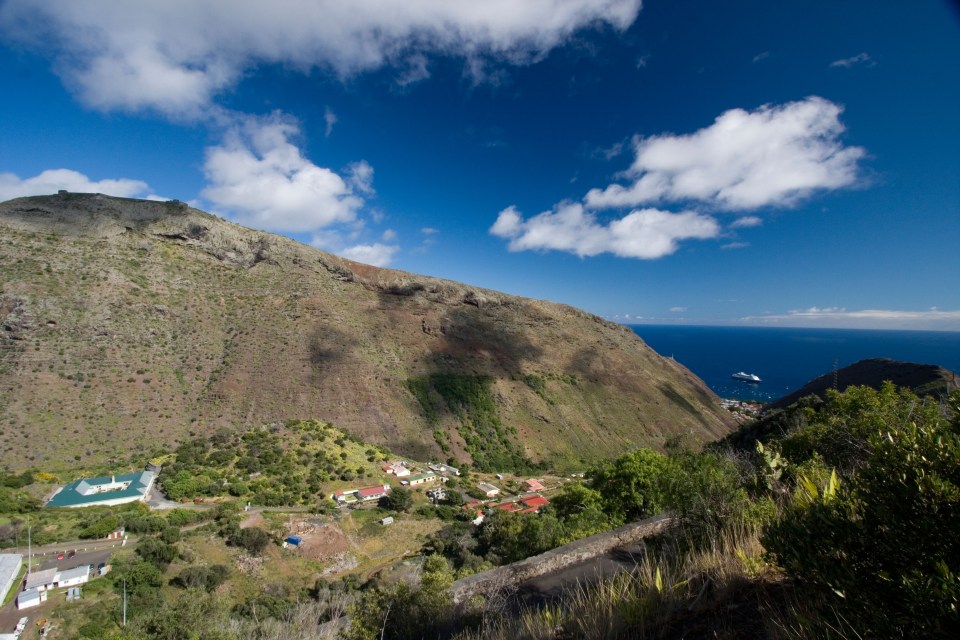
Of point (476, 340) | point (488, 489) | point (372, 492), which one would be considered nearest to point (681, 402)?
point (476, 340)

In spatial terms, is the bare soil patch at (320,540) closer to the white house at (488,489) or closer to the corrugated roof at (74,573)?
the corrugated roof at (74,573)

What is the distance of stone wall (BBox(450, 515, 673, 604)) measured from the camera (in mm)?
Answer: 5910

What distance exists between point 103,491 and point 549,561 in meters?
34.7

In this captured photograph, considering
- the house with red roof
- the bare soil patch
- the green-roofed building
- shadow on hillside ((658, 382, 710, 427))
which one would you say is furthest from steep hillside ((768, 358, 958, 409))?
the green-roofed building

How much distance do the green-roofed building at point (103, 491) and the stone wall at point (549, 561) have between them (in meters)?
32.1

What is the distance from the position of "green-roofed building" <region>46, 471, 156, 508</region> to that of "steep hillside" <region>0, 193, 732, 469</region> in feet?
18.0

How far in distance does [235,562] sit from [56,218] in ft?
171

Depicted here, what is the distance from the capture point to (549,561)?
6.21 metres

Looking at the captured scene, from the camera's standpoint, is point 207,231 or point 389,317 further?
point 389,317

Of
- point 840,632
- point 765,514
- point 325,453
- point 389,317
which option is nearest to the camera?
point 840,632

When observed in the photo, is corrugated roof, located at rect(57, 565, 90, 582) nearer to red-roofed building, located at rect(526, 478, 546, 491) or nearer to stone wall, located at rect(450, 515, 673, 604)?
stone wall, located at rect(450, 515, 673, 604)

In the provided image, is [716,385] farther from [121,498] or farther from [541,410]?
[121,498]

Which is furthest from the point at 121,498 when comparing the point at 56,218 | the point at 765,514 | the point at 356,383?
the point at 56,218

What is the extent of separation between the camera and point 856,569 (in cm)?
225
